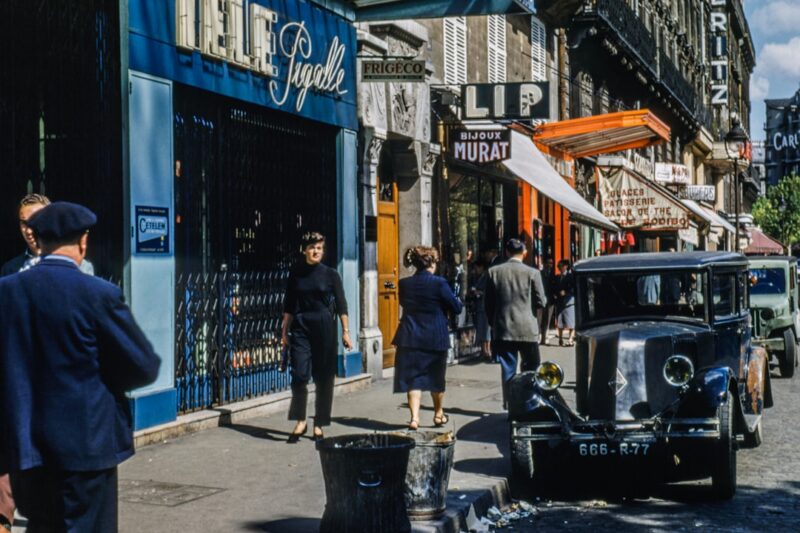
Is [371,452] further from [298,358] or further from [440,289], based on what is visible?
[440,289]

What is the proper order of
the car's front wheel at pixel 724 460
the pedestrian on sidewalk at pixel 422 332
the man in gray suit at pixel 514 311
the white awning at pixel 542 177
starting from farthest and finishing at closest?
the white awning at pixel 542 177 → the man in gray suit at pixel 514 311 → the pedestrian on sidewalk at pixel 422 332 → the car's front wheel at pixel 724 460

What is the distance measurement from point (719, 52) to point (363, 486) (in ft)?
178

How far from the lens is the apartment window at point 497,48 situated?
21.1m

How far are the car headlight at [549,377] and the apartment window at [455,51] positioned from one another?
34.3 feet

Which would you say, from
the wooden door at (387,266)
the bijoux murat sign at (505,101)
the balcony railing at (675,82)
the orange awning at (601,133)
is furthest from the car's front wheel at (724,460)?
the balcony railing at (675,82)

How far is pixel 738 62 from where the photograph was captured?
233 feet

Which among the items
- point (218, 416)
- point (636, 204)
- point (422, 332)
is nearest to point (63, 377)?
point (422, 332)

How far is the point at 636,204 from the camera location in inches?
1137

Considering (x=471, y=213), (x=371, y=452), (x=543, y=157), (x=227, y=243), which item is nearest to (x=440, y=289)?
(x=227, y=243)

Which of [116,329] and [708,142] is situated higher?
[708,142]

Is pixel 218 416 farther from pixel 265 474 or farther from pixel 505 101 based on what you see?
pixel 505 101

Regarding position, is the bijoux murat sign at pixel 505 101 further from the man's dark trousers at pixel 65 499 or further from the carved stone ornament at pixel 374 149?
the man's dark trousers at pixel 65 499

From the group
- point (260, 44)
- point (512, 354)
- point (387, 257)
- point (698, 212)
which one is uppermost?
point (260, 44)

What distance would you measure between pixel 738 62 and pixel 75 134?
66.6 metres
